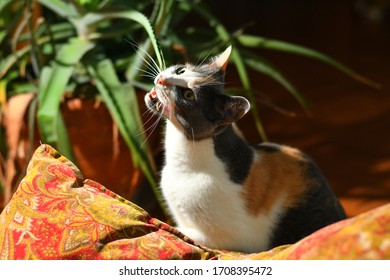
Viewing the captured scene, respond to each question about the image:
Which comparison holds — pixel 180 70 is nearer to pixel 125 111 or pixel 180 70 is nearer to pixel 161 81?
pixel 161 81

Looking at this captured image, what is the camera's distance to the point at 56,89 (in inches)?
58.4

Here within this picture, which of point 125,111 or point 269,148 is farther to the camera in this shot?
point 125,111

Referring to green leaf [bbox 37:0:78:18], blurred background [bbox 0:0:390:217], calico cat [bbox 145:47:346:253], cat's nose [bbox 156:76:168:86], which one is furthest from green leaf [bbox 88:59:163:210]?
cat's nose [bbox 156:76:168:86]

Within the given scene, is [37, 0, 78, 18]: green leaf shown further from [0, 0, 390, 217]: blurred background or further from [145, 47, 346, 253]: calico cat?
[145, 47, 346, 253]: calico cat

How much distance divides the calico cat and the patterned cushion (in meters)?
0.19

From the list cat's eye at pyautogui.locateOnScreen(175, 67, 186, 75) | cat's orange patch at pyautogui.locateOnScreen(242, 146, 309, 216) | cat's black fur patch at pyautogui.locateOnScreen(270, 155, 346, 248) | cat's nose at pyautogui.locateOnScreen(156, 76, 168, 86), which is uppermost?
cat's eye at pyautogui.locateOnScreen(175, 67, 186, 75)

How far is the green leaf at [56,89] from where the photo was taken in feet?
4.67

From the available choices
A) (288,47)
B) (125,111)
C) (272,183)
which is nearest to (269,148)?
(272,183)

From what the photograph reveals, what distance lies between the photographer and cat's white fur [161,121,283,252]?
1114 mm

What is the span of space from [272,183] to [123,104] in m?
0.47

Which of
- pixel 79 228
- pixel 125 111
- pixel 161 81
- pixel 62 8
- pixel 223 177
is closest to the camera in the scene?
pixel 79 228

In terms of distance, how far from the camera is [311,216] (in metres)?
1.17

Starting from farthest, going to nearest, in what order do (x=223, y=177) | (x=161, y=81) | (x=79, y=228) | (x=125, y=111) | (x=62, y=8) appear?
1. (x=62, y=8)
2. (x=125, y=111)
3. (x=223, y=177)
4. (x=161, y=81)
5. (x=79, y=228)

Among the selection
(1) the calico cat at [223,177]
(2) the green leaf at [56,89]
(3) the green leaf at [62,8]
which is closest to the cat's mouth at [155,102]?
(1) the calico cat at [223,177]
